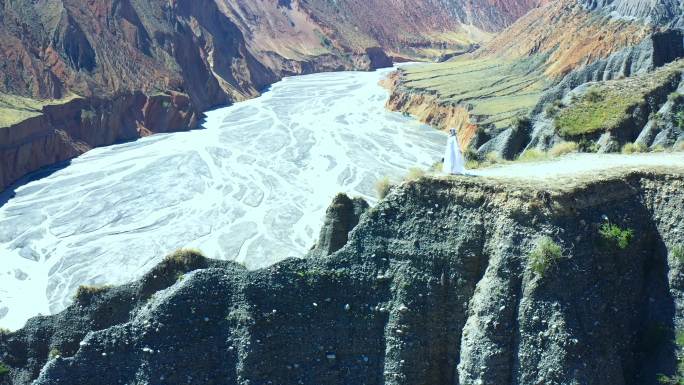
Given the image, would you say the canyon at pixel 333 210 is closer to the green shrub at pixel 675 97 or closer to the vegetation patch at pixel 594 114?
the vegetation patch at pixel 594 114

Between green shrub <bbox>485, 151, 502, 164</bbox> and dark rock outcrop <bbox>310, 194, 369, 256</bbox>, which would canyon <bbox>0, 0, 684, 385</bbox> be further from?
green shrub <bbox>485, 151, 502, 164</bbox>

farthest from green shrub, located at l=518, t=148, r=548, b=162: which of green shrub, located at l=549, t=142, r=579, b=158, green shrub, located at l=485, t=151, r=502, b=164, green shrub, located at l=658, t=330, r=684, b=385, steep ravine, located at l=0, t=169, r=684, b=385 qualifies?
green shrub, located at l=658, t=330, r=684, b=385

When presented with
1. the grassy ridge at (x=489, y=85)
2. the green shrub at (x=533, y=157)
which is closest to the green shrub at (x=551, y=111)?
the green shrub at (x=533, y=157)

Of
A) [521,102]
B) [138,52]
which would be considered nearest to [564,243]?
[521,102]

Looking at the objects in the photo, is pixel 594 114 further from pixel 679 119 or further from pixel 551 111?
pixel 679 119

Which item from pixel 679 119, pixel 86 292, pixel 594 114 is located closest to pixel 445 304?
pixel 86 292

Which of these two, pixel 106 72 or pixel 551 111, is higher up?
pixel 106 72

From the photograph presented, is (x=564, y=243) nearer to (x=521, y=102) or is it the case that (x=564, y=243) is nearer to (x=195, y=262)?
(x=195, y=262)
